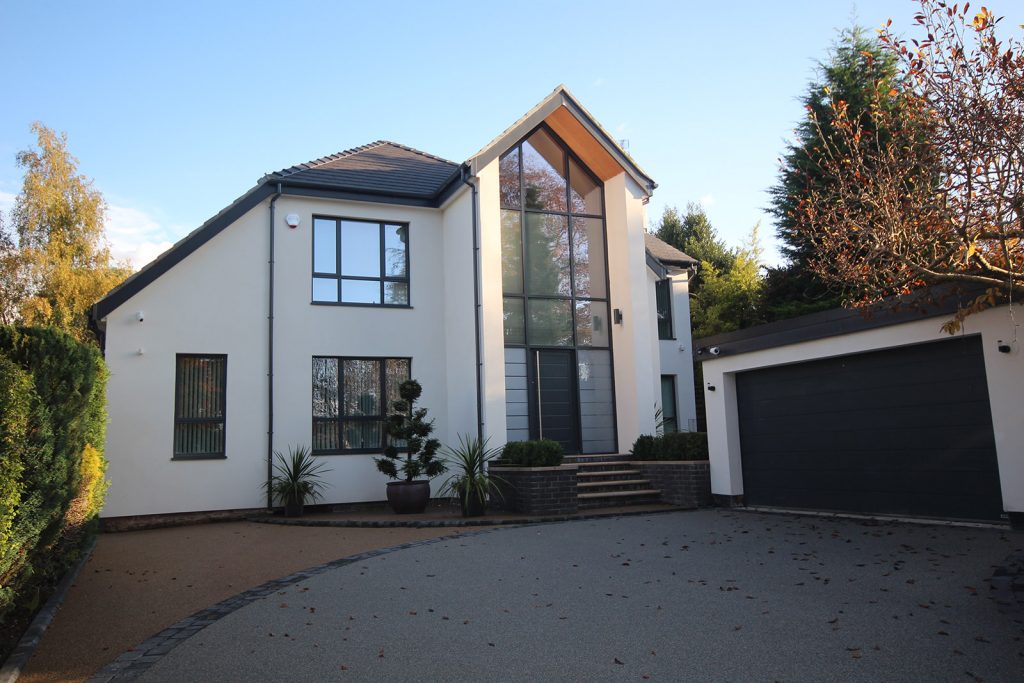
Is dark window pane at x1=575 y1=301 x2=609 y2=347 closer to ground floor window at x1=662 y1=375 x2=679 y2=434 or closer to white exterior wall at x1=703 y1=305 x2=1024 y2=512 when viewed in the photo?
white exterior wall at x1=703 y1=305 x2=1024 y2=512

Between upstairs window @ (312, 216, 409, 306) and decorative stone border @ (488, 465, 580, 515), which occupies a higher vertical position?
upstairs window @ (312, 216, 409, 306)

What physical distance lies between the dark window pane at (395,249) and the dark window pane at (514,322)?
2.16 metres

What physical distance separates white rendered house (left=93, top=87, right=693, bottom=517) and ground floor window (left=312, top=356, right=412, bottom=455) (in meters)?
0.04

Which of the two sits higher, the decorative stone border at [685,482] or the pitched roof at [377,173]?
the pitched roof at [377,173]

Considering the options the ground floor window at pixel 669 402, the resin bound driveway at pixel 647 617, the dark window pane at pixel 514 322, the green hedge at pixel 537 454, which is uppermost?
the dark window pane at pixel 514 322

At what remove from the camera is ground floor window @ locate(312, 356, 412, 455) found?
536 inches

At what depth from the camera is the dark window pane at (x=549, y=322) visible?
14.7 meters

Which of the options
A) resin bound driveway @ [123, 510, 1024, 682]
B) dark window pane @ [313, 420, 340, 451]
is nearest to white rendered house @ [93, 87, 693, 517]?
dark window pane @ [313, 420, 340, 451]

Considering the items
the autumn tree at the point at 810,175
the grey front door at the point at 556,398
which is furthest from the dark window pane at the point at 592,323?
the autumn tree at the point at 810,175

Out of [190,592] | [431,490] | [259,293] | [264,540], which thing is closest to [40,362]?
[190,592]

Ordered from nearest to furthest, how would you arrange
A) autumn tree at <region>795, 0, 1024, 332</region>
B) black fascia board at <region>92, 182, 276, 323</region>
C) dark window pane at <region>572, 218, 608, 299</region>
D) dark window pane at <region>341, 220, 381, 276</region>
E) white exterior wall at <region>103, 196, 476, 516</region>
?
autumn tree at <region>795, 0, 1024, 332</region> → black fascia board at <region>92, 182, 276, 323</region> → white exterior wall at <region>103, 196, 476, 516</region> → dark window pane at <region>341, 220, 381, 276</region> → dark window pane at <region>572, 218, 608, 299</region>

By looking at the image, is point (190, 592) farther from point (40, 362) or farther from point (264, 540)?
point (264, 540)

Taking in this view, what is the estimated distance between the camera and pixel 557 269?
15078mm

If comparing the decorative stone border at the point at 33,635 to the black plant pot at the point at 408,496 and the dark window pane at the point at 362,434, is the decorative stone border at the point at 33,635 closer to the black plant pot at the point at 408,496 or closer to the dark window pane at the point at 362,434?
the black plant pot at the point at 408,496
